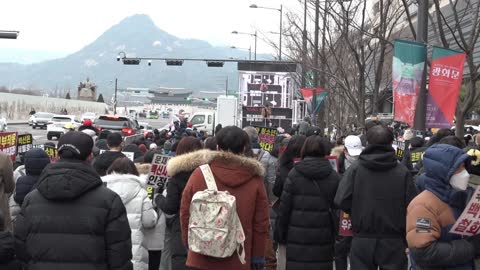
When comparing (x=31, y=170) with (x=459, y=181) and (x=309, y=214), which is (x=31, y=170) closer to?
(x=309, y=214)

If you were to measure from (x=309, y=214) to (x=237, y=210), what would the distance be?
1.46 meters

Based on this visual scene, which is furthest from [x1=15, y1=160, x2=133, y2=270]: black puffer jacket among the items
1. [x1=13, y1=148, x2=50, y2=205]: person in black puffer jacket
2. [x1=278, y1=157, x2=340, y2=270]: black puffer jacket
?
[x1=13, y1=148, x2=50, y2=205]: person in black puffer jacket

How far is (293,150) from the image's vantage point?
7613 millimetres

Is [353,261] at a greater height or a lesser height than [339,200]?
lesser

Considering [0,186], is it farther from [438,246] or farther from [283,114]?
[283,114]

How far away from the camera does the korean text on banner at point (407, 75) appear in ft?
33.6

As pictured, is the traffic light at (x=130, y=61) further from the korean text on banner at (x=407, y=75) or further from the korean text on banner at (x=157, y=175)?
the korean text on banner at (x=157, y=175)

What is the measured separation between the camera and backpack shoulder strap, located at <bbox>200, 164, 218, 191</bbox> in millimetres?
4781

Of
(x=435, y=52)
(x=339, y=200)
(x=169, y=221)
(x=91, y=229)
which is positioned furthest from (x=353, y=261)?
(x=435, y=52)

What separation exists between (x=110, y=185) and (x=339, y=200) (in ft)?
6.86

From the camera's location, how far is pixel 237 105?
27.6m

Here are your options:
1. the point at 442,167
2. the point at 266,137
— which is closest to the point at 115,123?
the point at 266,137

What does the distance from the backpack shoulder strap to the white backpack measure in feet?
0.22

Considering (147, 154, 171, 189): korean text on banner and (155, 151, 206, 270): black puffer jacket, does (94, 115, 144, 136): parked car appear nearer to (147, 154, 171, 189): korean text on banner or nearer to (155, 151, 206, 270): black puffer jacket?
(147, 154, 171, 189): korean text on banner
